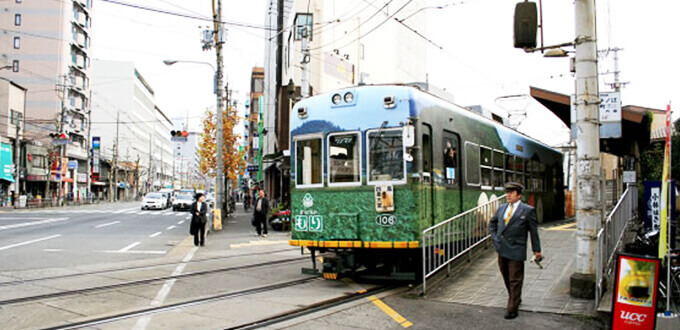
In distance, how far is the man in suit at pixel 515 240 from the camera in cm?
695

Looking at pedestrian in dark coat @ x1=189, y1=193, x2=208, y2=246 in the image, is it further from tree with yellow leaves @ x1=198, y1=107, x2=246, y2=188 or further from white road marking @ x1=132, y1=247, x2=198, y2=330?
tree with yellow leaves @ x1=198, y1=107, x2=246, y2=188

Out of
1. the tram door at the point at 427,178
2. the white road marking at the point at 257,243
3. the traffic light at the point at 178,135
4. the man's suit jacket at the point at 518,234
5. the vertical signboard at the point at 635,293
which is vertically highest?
the traffic light at the point at 178,135

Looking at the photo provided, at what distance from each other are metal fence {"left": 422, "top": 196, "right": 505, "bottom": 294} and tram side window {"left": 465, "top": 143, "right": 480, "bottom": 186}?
22.9 inches

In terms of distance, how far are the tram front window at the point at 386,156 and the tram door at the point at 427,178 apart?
43 centimetres

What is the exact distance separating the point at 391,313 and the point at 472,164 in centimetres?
→ 472

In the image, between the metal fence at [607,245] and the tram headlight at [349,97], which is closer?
the metal fence at [607,245]

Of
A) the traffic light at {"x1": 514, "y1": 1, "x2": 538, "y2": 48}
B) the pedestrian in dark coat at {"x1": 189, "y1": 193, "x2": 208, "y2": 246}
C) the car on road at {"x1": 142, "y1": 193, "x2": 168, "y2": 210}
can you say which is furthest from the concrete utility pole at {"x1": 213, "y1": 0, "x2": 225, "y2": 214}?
the car on road at {"x1": 142, "y1": 193, "x2": 168, "y2": 210}

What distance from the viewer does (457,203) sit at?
10.2m

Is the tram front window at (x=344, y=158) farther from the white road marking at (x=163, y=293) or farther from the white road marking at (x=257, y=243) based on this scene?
the white road marking at (x=257, y=243)

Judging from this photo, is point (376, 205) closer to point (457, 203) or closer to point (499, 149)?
point (457, 203)

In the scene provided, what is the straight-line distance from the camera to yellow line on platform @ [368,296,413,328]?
263 inches

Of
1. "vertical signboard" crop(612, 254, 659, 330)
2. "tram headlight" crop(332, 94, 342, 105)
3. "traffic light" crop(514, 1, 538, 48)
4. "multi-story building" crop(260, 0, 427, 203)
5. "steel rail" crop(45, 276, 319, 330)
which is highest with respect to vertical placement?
"multi-story building" crop(260, 0, 427, 203)

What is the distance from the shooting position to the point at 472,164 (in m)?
11.0

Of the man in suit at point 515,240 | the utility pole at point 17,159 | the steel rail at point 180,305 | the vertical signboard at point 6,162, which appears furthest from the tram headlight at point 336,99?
the vertical signboard at point 6,162
